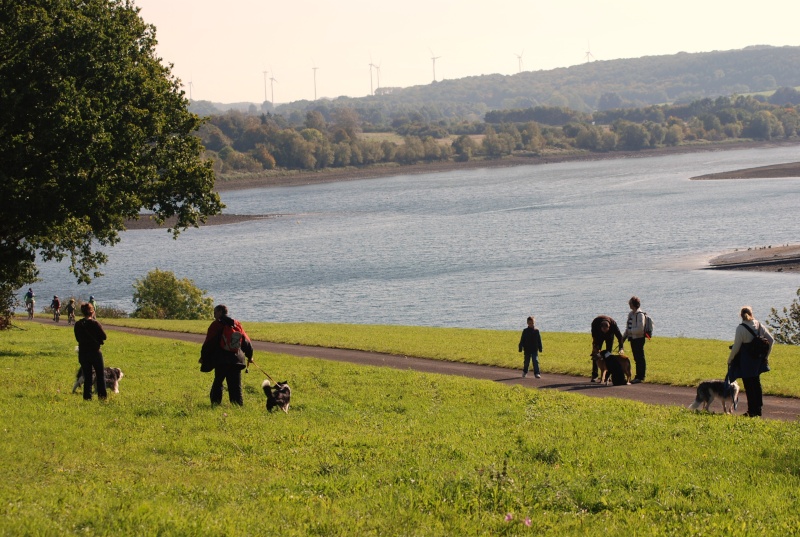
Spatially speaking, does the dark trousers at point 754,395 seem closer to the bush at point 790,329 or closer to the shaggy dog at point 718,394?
the shaggy dog at point 718,394

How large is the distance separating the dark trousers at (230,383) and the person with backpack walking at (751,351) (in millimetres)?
9354

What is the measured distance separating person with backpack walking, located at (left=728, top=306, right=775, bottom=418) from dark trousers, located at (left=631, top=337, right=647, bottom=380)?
24.1 feet

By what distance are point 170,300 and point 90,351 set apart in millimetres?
48871

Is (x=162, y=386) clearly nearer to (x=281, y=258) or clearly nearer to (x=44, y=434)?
(x=44, y=434)

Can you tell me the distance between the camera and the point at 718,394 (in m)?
18.8

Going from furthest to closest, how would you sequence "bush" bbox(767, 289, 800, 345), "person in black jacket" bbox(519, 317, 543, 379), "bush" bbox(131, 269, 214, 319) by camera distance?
1. "bush" bbox(131, 269, 214, 319)
2. "bush" bbox(767, 289, 800, 345)
3. "person in black jacket" bbox(519, 317, 543, 379)

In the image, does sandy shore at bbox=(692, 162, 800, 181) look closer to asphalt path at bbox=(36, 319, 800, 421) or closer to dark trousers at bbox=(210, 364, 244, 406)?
asphalt path at bbox=(36, 319, 800, 421)

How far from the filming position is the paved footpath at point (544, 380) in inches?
866

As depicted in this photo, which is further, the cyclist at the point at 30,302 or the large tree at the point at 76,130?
the cyclist at the point at 30,302

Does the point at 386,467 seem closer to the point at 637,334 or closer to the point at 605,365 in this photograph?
the point at 605,365

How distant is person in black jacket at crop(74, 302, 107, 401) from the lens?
1884 centimetres

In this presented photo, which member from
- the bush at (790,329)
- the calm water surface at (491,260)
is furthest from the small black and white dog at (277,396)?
the calm water surface at (491,260)

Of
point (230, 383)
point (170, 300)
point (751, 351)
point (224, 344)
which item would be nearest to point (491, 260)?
point (170, 300)

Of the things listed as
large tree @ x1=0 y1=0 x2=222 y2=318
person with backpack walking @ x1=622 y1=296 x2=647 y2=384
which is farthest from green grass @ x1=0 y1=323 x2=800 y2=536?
large tree @ x1=0 y1=0 x2=222 y2=318
